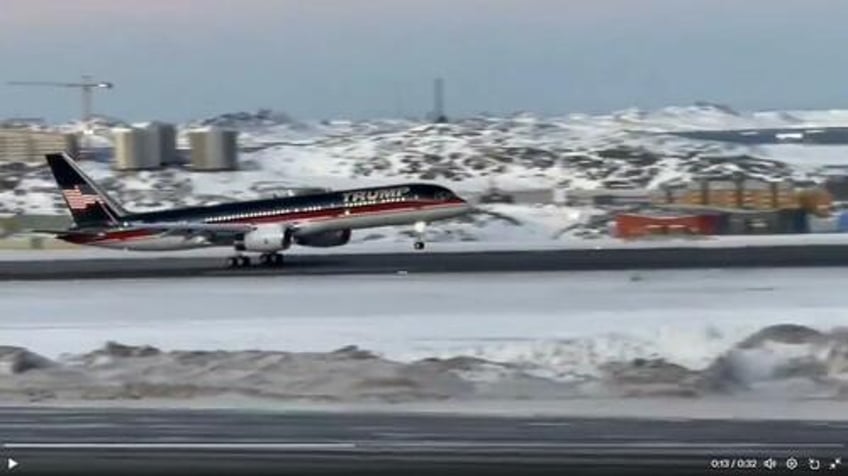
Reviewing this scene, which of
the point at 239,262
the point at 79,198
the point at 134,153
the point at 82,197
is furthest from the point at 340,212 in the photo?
the point at 134,153

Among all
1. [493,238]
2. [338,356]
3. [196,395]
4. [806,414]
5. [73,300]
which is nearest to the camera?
[806,414]

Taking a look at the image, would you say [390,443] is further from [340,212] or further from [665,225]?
[665,225]

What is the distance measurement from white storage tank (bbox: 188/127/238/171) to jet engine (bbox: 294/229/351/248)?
168 ft

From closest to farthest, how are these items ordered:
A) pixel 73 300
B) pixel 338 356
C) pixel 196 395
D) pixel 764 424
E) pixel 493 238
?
pixel 764 424 < pixel 196 395 < pixel 338 356 < pixel 73 300 < pixel 493 238

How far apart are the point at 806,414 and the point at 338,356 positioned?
735 cm

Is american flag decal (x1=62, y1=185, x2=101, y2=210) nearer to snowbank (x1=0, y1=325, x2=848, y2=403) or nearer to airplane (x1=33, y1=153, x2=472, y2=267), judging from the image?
airplane (x1=33, y1=153, x2=472, y2=267)

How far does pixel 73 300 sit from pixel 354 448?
835 inches

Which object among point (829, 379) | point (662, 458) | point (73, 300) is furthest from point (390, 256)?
point (662, 458)

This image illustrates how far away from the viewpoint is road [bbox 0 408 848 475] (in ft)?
41.0

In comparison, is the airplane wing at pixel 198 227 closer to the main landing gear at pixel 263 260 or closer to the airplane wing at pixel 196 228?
the airplane wing at pixel 196 228

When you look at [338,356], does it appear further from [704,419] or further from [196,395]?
[704,419]

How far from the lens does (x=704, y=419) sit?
15930 millimetres

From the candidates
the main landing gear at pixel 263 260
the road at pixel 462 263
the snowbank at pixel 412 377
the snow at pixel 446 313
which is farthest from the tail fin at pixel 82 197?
the snowbank at pixel 412 377

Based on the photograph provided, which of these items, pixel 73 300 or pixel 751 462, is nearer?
pixel 751 462
